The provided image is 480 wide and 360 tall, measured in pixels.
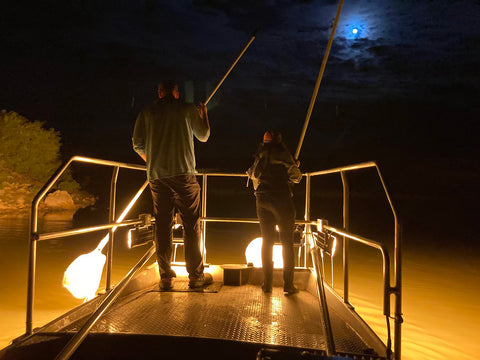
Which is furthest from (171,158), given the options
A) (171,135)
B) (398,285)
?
(398,285)

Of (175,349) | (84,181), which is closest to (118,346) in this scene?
(175,349)

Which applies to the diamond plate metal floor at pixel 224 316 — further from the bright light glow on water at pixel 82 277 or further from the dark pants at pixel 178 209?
the bright light glow on water at pixel 82 277

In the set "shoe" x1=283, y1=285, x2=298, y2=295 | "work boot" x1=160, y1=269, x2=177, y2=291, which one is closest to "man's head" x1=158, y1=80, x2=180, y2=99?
"work boot" x1=160, y1=269, x2=177, y2=291

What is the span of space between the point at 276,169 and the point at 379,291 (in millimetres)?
4678

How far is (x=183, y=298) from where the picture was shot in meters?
3.44

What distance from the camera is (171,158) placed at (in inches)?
131

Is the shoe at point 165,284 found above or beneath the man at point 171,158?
beneath

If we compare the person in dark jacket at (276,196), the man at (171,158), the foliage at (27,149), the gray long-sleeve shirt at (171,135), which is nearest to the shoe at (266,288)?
the person in dark jacket at (276,196)

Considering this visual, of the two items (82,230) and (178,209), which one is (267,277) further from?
(82,230)

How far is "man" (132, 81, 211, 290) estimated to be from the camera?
3.33m

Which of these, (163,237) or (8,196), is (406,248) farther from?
(8,196)

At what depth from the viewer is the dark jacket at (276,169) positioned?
377 centimetres

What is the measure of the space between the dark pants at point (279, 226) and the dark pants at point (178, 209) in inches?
28.5

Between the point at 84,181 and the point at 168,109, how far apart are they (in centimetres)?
3702
